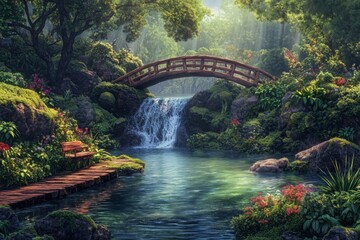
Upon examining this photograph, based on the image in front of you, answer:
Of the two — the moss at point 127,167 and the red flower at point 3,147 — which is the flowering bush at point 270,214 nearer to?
the red flower at point 3,147

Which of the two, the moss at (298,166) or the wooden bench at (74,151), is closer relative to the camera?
the wooden bench at (74,151)

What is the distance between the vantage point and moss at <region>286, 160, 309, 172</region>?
24828 millimetres

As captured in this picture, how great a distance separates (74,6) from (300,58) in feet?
94.2

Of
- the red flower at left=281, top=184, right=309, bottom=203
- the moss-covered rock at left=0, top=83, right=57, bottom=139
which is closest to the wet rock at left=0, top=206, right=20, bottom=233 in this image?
the red flower at left=281, top=184, right=309, bottom=203

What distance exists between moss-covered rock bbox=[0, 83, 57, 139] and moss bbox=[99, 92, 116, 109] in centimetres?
1467

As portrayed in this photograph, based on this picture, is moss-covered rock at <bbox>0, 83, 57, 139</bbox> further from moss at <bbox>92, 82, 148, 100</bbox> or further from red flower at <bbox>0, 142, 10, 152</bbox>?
moss at <bbox>92, 82, 148, 100</bbox>

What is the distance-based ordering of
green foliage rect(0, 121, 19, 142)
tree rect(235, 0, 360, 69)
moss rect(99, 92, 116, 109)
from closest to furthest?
1. green foliage rect(0, 121, 19, 142)
2. tree rect(235, 0, 360, 69)
3. moss rect(99, 92, 116, 109)

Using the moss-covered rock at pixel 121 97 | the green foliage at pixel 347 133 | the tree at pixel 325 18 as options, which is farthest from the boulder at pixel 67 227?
the moss-covered rock at pixel 121 97

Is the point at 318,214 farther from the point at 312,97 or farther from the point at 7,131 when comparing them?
the point at 312,97

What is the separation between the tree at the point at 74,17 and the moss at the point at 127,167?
1597cm

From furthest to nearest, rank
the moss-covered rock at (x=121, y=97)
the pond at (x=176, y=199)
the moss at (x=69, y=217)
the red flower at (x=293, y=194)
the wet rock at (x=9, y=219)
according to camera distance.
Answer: the moss-covered rock at (x=121, y=97)
the pond at (x=176, y=199)
the red flower at (x=293, y=194)
the wet rock at (x=9, y=219)
the moss at (x=69, y=217)

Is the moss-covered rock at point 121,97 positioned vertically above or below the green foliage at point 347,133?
above

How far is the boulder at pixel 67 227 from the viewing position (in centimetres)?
1308

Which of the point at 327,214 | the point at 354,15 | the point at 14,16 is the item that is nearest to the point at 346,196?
the point at 327,214
